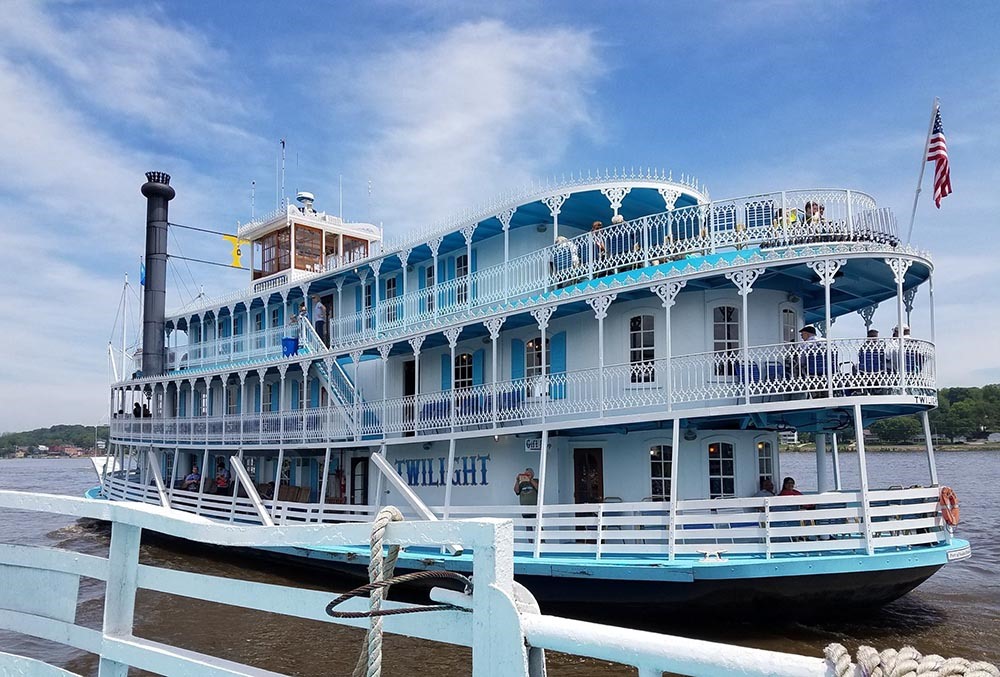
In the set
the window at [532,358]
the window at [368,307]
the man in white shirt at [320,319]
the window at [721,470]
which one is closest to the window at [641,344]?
the window at [721,470]

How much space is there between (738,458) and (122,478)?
23541 millimetres

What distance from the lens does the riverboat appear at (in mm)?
11758

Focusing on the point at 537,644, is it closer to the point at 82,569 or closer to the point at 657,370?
the point at 82,569

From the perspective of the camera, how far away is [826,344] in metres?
12.0

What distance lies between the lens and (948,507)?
1198 cm

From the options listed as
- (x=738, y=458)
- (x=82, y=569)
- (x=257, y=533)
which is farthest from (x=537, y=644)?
(x=738, y=458)

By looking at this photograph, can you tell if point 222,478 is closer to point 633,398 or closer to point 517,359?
point 517,359

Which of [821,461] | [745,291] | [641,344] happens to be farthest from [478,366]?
[821,461]

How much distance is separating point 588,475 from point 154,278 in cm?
2023

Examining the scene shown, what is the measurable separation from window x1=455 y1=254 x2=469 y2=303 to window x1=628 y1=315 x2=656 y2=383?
499 cm

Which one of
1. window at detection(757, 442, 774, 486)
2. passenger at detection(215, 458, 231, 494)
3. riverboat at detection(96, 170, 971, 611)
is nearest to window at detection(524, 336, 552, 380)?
riverboat at detection(96, 170, 971, 611)

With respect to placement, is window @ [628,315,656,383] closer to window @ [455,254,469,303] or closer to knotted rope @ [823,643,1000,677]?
window @ [455,254,469,303]

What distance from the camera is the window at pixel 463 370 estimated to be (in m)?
18.2

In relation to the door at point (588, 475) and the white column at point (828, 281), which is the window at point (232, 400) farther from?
the white column at point (828, 281)
